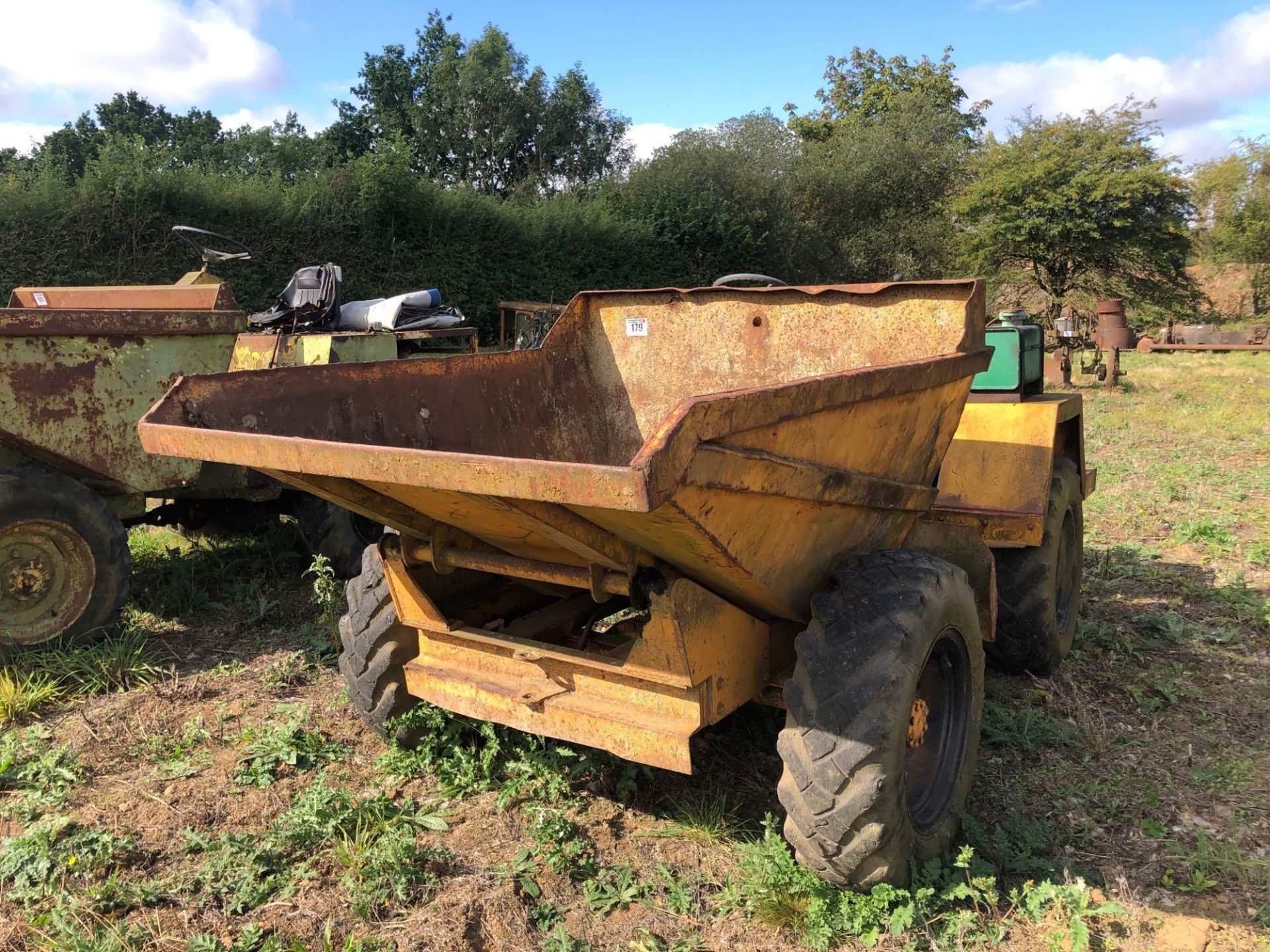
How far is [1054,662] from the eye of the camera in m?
3.98

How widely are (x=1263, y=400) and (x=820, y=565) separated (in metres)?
12.0

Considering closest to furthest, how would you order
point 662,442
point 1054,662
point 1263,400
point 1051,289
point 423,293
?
point 662,442, point 1054,662, point 423,293, point 1263,400, point 1051,289

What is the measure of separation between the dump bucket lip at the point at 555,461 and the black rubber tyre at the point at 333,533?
271 centimetres

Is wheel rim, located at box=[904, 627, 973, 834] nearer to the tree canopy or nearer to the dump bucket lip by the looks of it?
the dump bucket lip

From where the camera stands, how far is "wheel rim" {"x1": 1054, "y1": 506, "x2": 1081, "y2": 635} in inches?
168

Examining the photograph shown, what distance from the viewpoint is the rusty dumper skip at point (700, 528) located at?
6.79ft

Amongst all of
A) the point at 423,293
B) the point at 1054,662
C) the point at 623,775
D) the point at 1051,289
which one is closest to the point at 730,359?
the point at 623,775

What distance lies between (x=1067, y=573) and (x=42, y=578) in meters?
4.50

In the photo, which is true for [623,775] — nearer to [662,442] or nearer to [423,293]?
[662,442]

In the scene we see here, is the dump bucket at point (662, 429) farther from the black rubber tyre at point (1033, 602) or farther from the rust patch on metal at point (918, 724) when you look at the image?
the black rubber tyre at point (1033, 602)

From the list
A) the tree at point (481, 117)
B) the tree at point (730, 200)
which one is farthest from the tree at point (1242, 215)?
the tree at point (481, 117)

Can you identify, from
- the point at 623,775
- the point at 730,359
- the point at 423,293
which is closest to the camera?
the point at 623,775

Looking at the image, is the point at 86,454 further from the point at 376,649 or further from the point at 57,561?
the point at 376,649

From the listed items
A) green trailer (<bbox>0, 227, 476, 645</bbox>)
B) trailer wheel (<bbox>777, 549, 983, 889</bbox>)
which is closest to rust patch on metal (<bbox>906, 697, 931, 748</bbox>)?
trailer wheel (<bbox>777, 549, 983, 889</bbox>)
